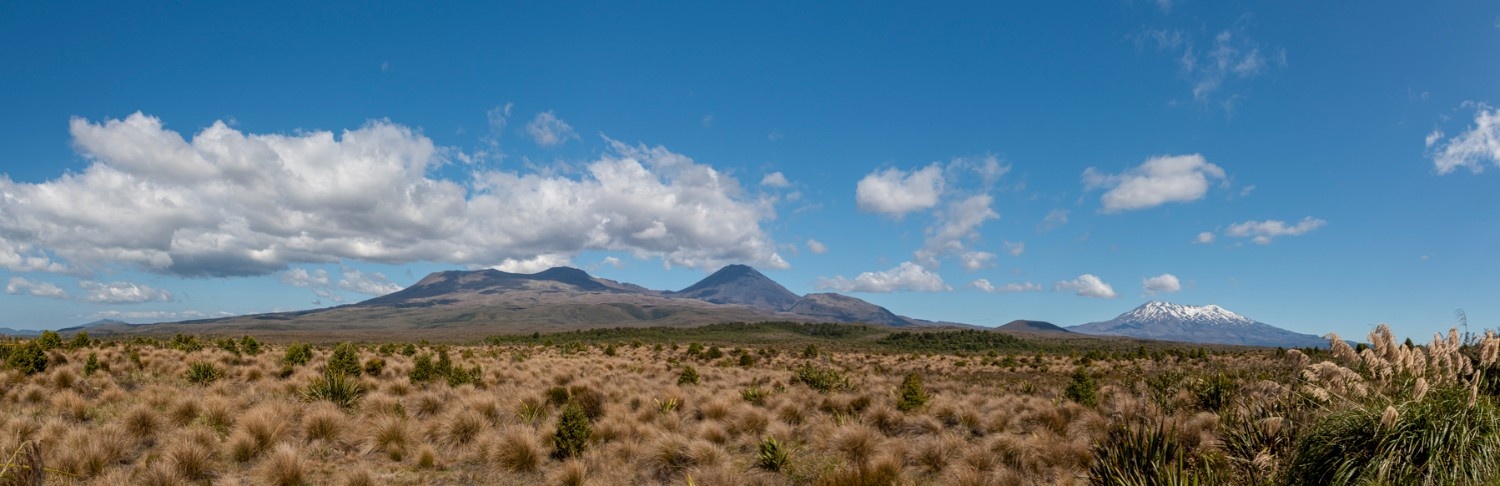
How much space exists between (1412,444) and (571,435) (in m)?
10.1

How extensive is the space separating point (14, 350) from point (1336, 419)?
29.2m

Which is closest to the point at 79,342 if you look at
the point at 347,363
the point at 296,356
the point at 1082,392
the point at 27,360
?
the point at 296,356

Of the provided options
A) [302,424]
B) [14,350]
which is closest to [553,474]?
[302,424]

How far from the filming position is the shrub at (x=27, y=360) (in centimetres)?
1650

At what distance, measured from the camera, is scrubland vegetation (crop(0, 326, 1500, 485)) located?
5.97 meters

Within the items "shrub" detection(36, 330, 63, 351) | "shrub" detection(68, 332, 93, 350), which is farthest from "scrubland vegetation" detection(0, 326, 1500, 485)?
"shrub" detection(68, 332, 93, 350)

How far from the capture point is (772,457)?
9602 mm

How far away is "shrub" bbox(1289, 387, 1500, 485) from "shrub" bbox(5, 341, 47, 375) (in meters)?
26.9

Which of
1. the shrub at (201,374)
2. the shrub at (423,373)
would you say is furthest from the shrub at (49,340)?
the shrub at (423,373)

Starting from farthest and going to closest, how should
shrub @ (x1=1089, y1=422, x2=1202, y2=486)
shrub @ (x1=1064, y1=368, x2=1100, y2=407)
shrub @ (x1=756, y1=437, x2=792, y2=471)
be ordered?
shrub @ (x1=1064, y1=368, x2=1100, y2=407) → shrub @ (x1=756, y1=437, x2=792, y2=471) → shrub @ (x1=1089, y1=422, x2=1202, y2=486)

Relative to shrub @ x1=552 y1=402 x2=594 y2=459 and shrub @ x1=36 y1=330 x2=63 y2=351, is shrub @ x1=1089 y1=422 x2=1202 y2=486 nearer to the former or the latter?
shrub @ x1=552 y1=402 x2=594 y2=459

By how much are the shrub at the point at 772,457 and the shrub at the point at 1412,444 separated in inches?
240

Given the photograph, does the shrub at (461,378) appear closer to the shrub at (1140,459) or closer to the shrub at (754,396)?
the shrub at (754,396)

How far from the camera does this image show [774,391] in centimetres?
1800
